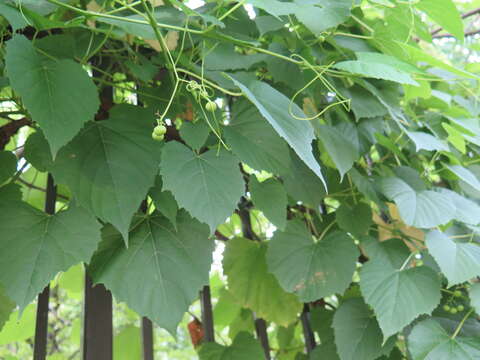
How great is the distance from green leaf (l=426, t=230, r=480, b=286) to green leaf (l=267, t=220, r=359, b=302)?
0.13 m

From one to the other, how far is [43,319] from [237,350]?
1.21ft

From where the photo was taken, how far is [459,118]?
108 cm

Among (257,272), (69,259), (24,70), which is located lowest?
(257,272)

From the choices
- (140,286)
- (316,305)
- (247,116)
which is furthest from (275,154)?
(316,305)

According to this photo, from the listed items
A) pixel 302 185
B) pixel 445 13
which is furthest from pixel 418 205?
pixel 445 13

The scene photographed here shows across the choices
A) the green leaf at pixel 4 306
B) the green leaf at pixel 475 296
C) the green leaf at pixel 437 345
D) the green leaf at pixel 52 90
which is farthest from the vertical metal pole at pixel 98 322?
the green leaf at pixel 475 296

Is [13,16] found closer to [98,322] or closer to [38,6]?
[38,6]

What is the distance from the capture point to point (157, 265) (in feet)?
2.25

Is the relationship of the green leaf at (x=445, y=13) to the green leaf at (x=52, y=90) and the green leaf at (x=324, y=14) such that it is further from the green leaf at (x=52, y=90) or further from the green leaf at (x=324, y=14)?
the green leaf at (x=52, y=90)

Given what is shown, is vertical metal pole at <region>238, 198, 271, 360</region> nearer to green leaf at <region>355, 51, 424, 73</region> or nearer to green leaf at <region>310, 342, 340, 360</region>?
green leaf at <region>310, 342, 340, 360</region>

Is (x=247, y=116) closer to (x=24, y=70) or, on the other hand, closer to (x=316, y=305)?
(x=24, y=70)

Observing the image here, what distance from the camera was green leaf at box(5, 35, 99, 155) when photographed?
1.80 feet

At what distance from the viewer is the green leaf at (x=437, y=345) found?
0.79 meters

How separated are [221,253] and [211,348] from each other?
0.67ft
